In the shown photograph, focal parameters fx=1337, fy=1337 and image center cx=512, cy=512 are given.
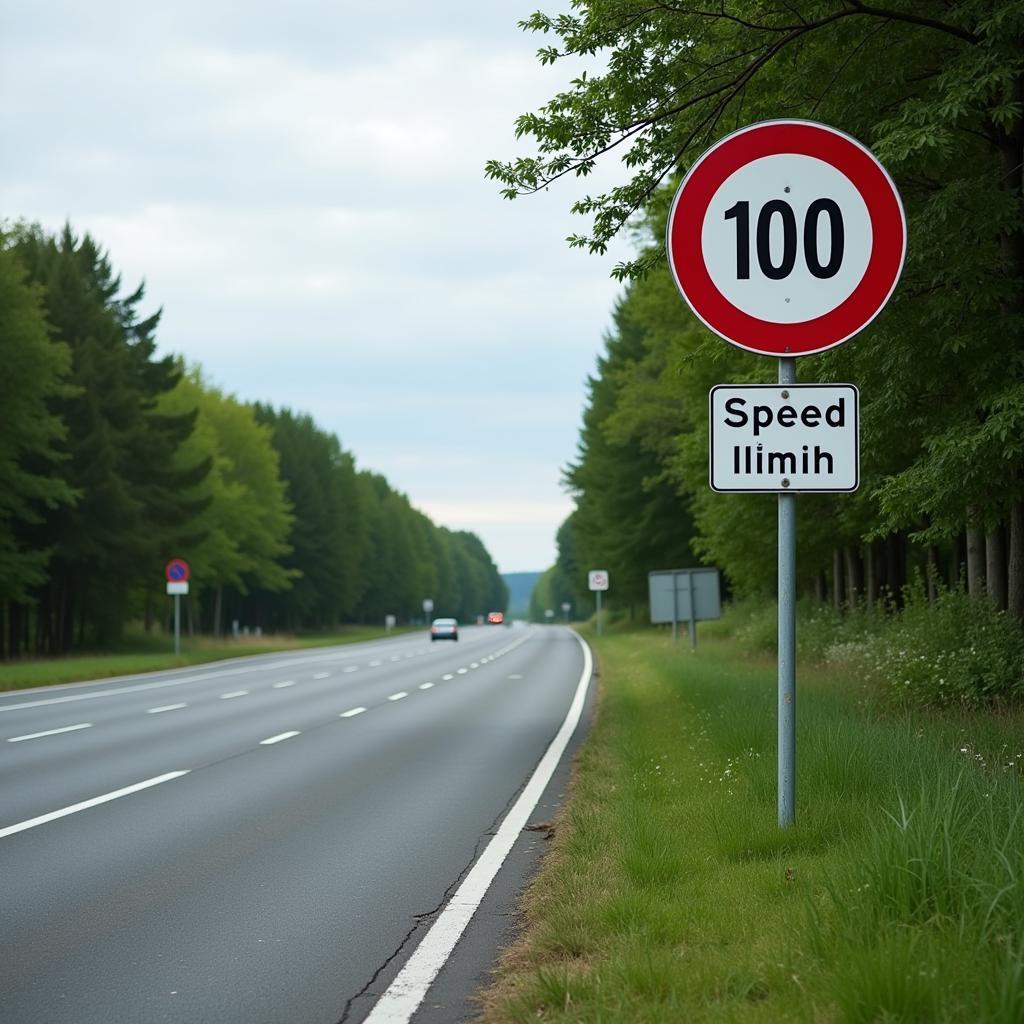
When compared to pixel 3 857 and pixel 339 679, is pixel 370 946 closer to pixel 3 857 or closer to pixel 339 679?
pixel 3 857

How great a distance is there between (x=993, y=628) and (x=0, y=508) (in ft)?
115

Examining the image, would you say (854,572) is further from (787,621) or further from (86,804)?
(787,621)

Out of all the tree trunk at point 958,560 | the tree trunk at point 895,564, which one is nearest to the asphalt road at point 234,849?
the tree trunk at point 958,560

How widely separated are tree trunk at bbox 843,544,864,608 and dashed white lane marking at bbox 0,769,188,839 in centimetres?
1706

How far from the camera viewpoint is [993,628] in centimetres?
1236

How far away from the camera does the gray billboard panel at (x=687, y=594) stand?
3241cm

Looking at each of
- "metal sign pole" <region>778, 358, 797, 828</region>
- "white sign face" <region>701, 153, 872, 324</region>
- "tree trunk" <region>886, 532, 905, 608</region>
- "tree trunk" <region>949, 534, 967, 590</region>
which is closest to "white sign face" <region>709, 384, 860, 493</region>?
"metal sign pole" <region>778, 358, 797, 828</region>

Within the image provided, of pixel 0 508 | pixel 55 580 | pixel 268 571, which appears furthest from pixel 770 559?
pixel 268 571

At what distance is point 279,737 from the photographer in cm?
1520

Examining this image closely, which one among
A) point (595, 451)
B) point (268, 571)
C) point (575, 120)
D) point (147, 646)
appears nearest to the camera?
point (575, 120)

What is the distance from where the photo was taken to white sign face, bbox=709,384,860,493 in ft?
18.7

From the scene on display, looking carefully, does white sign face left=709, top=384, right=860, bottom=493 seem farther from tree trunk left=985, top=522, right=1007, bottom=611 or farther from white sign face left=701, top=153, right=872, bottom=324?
tree trunk left=985, top=522, right=1007, bottom=611

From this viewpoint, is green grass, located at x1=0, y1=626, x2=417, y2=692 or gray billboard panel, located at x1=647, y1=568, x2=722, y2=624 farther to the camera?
gray billboard panel, located at x1=647, y1=568, x2=722, y2=624

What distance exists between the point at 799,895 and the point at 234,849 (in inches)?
160
